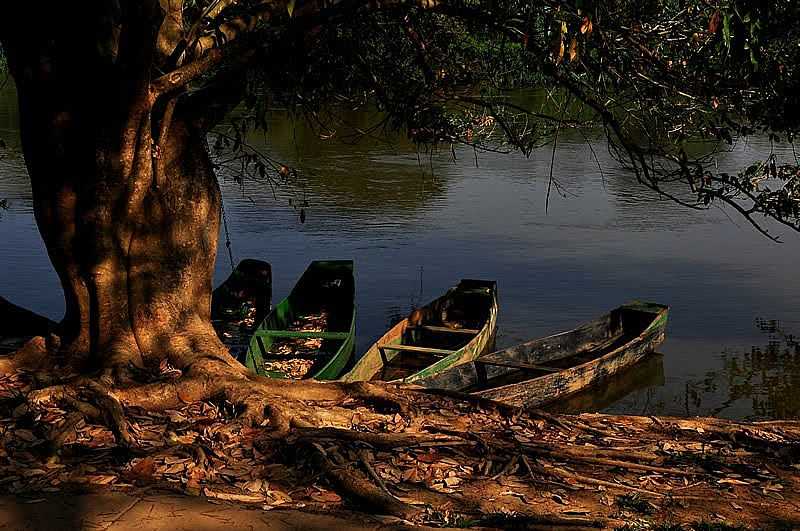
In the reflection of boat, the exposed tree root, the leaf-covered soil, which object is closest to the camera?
the leaf-covered soil

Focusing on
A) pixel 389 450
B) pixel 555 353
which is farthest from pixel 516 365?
pixel 389 450

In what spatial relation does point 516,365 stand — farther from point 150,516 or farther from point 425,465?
point 150,516

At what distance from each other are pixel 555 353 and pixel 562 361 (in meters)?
0.33

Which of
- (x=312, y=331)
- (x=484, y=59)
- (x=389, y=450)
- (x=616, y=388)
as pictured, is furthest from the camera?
(x=616, y=388)

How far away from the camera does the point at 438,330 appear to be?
16078 millimetres

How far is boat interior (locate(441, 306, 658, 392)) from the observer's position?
13.9 meters

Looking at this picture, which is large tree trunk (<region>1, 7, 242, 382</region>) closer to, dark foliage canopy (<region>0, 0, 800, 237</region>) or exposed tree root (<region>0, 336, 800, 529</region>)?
dark foliage canopy (<region>0, 0, 800, 237</region>)

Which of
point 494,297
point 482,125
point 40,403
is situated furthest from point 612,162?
point 40,403

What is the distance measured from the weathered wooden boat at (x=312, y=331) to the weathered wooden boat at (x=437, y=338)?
477 millimetres

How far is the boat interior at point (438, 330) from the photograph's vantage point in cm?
1474

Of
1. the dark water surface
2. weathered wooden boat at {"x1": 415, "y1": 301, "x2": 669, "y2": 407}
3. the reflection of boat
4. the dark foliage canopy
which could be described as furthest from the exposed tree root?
the dark water surface

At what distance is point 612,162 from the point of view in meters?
35.5

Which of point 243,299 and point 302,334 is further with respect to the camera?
point 243,299

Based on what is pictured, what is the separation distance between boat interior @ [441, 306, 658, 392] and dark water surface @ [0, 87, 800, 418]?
73cm
